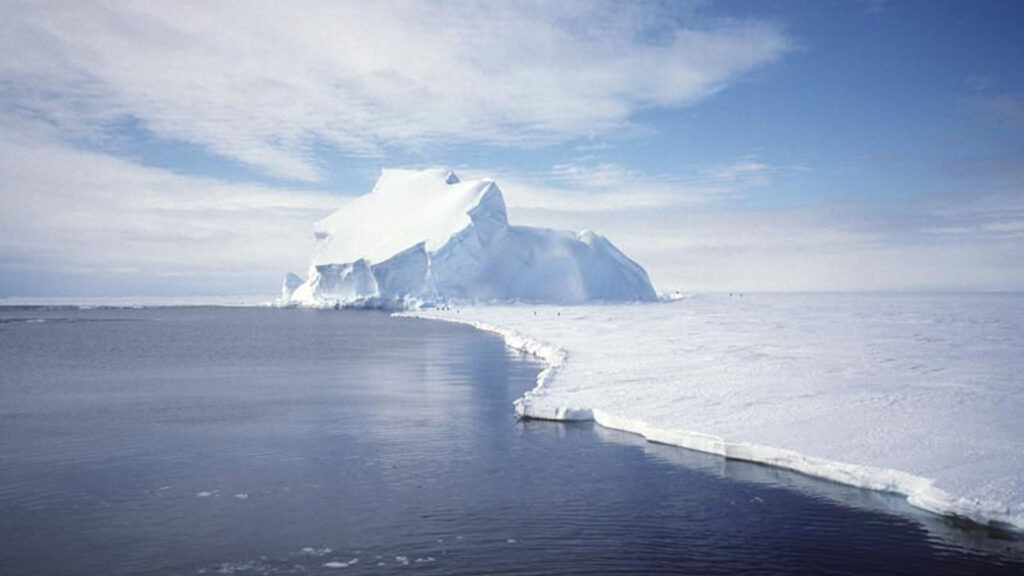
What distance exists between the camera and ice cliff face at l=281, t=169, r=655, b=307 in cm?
7956

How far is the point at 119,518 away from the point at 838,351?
20784mm

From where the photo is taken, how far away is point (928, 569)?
26.4ft

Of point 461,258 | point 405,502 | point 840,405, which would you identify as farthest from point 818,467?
point 461,258

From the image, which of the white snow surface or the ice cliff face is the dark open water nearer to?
the white snow surface

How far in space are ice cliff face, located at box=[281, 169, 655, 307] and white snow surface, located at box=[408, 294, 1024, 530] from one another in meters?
53.0

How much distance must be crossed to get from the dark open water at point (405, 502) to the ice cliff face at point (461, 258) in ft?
199

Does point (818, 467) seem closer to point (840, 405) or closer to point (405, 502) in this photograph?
point (840, 405)

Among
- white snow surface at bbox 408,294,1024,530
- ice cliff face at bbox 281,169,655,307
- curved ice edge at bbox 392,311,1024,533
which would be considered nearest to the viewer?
curved ice edge at bbox 392,311,1024,533

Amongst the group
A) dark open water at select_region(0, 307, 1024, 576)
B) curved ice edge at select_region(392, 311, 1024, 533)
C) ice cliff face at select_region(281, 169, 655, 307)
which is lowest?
dark open water at select_region(0, 307, 1024, 576)

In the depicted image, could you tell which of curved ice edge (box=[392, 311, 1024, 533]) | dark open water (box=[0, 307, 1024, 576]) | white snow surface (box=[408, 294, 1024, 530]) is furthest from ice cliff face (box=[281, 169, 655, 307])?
curved ice edge (box=[392, 311, 1024, 533])

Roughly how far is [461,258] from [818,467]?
69.8 meters

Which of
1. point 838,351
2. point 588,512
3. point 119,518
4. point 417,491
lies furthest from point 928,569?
point 838,351

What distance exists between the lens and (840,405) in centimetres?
1415

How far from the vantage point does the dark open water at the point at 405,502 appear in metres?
8.37
